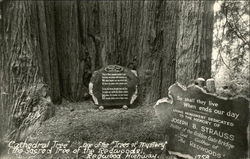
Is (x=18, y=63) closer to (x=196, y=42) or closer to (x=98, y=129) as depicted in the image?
(x=98, y=129)

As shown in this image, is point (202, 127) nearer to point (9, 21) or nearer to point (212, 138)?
point (212, 138)

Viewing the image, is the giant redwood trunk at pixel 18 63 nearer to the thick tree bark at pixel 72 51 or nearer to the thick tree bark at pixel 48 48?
the thick tree bark at pixel 48 48

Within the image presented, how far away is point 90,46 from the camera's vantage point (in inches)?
254

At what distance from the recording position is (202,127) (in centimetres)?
378

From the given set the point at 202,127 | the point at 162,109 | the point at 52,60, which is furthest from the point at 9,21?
the point at 202,127

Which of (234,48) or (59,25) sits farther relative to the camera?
(234,48)

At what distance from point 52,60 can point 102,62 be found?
1095 mm

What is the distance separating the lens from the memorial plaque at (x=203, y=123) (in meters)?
3.35

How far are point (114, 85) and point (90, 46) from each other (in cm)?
120

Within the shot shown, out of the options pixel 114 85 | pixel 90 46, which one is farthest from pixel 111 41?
pixel 114 85

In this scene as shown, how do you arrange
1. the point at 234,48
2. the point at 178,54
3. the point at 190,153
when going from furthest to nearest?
the point at 234,48 → the point at 178,54 → the point at 190,153

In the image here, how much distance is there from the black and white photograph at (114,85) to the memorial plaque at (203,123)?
0.04 feet

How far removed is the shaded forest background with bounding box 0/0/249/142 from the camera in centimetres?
490
